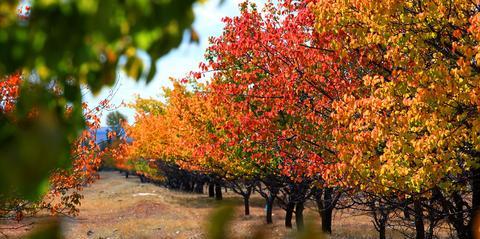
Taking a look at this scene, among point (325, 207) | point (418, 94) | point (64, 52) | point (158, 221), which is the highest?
point (418, 94)

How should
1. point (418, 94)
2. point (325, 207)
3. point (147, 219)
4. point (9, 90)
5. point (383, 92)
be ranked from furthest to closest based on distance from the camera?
point (147, 219)
point (325, 207)
point (9, 90)
point (383, 92)
point (418, 94)

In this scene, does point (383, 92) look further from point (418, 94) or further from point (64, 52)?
point (64, 52)

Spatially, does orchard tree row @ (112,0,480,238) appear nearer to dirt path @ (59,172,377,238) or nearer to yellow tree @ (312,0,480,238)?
yellow tree @ (312,0,480,238)

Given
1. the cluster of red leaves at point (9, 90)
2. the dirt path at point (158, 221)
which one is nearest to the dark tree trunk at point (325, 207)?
the dirt path at point (158, 221)

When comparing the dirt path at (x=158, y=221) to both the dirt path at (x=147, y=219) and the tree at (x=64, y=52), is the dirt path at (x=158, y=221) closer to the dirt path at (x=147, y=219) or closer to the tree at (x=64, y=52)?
the dirt path at (x=147, y=219)

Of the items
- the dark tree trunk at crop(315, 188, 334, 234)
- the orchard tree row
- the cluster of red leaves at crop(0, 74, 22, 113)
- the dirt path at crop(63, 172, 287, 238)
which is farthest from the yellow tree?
the dirt path at crop(63, 172, 287, 238)

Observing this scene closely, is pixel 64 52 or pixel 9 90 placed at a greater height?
pixel 9 90

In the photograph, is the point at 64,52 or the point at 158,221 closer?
the point at 64,52

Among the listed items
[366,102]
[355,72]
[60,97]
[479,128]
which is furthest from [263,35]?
[60,97]

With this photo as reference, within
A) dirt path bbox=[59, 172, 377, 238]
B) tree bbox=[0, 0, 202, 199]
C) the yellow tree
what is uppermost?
the yellow tree

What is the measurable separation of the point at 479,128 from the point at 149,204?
115 ft

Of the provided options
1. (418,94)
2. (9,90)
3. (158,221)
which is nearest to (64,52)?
(418,94)

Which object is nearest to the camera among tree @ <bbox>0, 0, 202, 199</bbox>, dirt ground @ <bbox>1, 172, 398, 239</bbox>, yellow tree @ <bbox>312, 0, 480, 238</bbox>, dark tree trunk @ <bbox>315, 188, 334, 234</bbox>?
tree @ <bbox>0, 0, 202, 199</bbox>

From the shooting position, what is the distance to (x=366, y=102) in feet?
32.3
